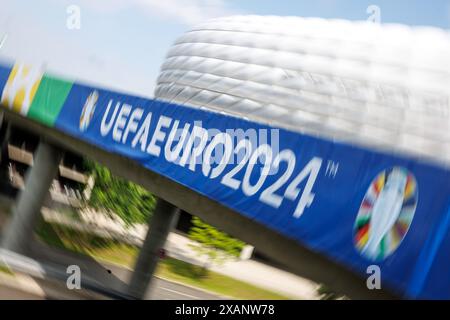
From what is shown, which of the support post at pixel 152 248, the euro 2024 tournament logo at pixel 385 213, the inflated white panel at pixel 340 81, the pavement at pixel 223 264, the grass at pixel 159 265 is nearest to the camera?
the euro 2024 tournament logo at pixel 385 213

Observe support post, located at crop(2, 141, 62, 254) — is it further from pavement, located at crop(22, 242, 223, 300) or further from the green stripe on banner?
the green stripe on banner

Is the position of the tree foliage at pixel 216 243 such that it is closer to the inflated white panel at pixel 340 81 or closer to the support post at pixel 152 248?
the support post at pixel 152 248

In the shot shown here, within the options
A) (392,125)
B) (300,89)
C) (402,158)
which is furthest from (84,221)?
(402,158)

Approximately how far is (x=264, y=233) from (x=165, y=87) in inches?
722

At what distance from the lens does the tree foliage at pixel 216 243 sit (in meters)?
32.2

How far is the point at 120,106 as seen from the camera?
490 inches

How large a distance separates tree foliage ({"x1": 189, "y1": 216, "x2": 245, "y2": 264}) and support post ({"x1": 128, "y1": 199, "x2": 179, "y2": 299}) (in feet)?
39.0

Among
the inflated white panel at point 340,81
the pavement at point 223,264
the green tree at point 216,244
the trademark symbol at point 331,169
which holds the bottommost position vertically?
the pavement at point 223,264

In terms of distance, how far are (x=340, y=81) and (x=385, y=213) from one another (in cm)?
1046

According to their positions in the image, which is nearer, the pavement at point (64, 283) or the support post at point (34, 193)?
the pavement at point (64, 283)

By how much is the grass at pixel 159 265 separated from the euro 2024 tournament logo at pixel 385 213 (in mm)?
22183

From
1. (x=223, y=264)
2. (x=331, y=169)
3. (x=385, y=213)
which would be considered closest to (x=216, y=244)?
(x=223, y=264)

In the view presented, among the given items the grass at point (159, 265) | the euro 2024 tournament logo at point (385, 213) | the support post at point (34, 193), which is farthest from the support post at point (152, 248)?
the euro 2024 tournament logo at point (385, 213)

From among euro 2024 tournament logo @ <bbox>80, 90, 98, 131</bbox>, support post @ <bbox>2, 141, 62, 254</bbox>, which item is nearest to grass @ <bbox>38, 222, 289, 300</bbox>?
support post @ <bbox>2, 141, 62, 254</bbox>
